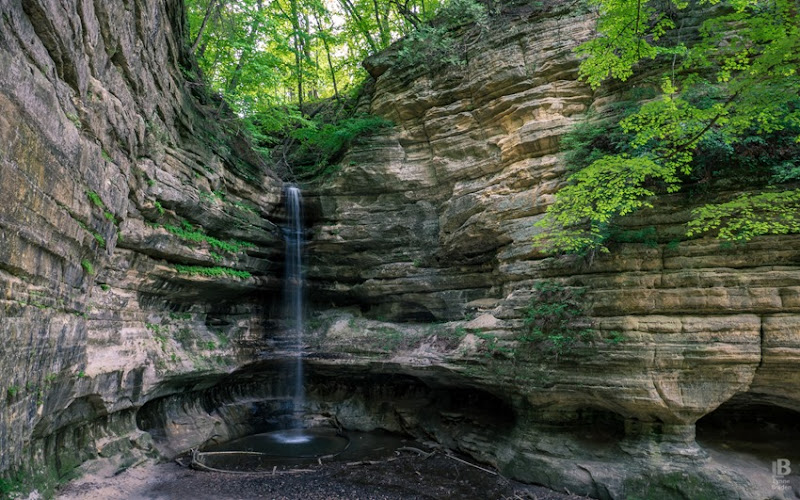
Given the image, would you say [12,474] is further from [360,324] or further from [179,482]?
[360,324]

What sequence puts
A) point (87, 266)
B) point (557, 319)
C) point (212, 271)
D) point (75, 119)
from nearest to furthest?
point (75, 119), point (87, 266), point (557, 319), point (212, 271)

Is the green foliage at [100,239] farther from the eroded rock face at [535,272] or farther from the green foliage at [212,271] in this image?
the eroded rock face at [535,272]

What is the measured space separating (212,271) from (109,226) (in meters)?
5.06

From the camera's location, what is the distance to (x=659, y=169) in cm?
866

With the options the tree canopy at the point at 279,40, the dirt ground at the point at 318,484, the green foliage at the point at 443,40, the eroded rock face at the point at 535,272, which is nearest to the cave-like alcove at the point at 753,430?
the eroded rock face at the point at 535,272

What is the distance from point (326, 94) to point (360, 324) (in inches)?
556

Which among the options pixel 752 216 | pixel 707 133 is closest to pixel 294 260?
pixel 707 133

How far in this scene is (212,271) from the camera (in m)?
13.5

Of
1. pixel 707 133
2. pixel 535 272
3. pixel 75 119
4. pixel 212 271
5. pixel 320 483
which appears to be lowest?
pixel 320 483

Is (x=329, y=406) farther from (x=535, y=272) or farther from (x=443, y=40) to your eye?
(x=443, y=40)

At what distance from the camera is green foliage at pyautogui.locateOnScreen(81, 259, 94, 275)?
7677mm

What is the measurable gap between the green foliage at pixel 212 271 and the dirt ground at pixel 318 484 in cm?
496

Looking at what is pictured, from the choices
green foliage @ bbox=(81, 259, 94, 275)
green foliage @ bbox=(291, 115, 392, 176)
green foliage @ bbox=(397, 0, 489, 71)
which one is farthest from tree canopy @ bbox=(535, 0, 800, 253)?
green foliage @ bbox=(81, 259, 94, 275)

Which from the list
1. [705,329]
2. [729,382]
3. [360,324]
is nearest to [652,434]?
[729,382]
